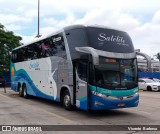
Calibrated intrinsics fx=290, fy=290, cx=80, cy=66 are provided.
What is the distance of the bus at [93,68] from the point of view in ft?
37.3

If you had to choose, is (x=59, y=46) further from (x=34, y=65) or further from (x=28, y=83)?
(x=28, y=83)

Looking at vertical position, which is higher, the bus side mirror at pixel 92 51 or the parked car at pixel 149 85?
the bus side mirror at pixel 92 51

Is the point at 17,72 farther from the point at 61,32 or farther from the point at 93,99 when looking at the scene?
the point at 93,99

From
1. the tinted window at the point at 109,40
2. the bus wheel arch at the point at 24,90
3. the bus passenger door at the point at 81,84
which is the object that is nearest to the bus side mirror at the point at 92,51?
the tinted window at the point at 109,40

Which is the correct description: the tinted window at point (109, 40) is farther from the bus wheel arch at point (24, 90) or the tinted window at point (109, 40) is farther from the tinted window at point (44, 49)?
the bus wheel arch at point (24, 90)

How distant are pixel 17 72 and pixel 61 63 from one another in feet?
29.3

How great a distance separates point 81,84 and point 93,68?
39.8 inches

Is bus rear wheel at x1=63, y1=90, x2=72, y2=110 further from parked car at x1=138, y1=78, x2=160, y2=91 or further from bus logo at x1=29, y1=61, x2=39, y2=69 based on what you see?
parked car at x1=138, y1=78, x2=160, y2=91

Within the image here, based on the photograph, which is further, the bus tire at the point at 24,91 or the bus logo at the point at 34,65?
the bus tire at the point at 24,91

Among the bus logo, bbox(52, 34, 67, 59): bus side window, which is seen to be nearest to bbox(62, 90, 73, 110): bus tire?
bbox(52, 34, 67, 59): bus side window

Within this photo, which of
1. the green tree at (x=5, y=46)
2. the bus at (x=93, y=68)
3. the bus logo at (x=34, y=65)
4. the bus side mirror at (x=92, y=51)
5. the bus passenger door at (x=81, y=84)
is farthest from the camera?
the green tree at (x=5, y=46)

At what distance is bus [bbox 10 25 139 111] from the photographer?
11.4 metres

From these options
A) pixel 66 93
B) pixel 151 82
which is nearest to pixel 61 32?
pixel 66 93

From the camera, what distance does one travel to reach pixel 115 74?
1165cm
